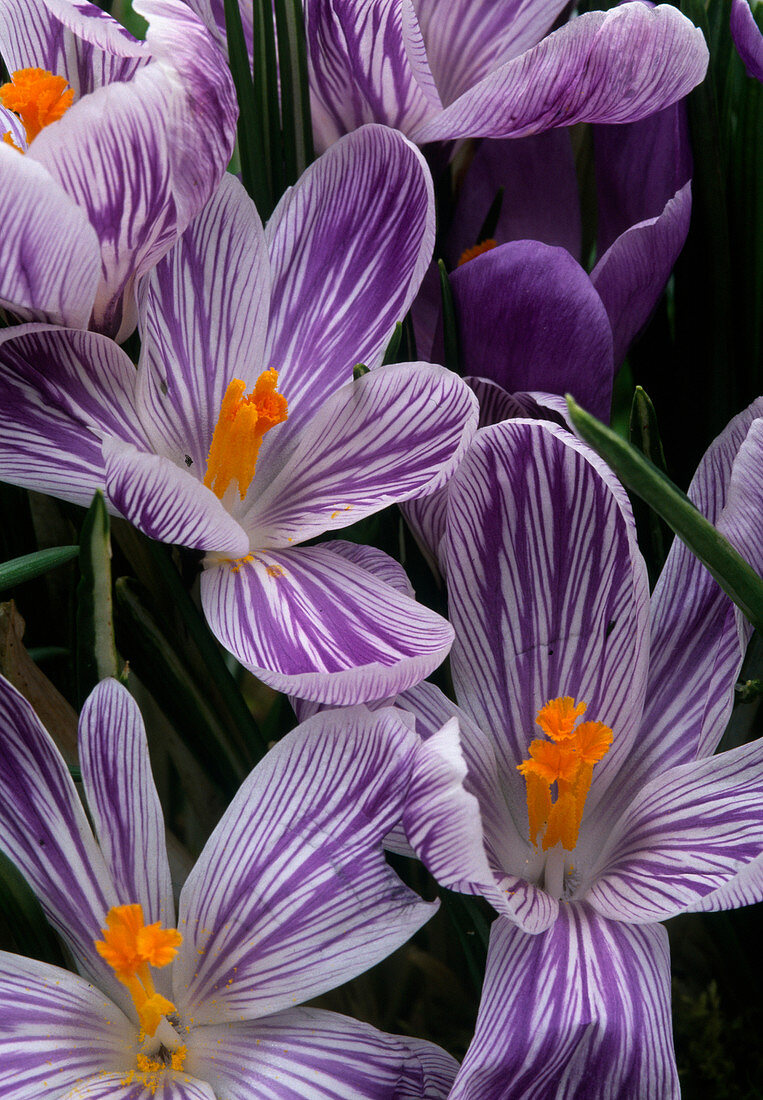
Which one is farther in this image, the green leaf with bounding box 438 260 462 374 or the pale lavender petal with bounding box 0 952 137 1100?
the green leaf with bounding box 438 260 462 374

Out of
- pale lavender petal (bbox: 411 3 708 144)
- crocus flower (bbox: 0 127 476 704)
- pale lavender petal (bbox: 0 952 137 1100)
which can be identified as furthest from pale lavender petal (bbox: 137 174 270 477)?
pale lavender petal (bbox: 0 952 137 1100)

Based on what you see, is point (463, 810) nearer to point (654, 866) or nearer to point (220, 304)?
point (654, 866)

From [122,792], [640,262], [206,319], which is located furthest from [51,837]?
[640,262]

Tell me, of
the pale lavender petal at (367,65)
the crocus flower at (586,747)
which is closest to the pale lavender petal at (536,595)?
the crocus flower at (586,747)

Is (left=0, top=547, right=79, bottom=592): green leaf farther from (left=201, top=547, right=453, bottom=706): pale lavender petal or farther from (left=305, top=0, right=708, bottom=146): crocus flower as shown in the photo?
(left=305, top=0, right=708, bottom=146): crocus flower

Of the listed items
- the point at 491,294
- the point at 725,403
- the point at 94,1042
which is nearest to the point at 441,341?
the point at 491,294

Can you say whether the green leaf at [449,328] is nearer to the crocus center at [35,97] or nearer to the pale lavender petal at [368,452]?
the pale lavender petal at [368,452]

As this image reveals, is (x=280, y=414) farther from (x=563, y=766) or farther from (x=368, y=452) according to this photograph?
(x=563, y=766)
